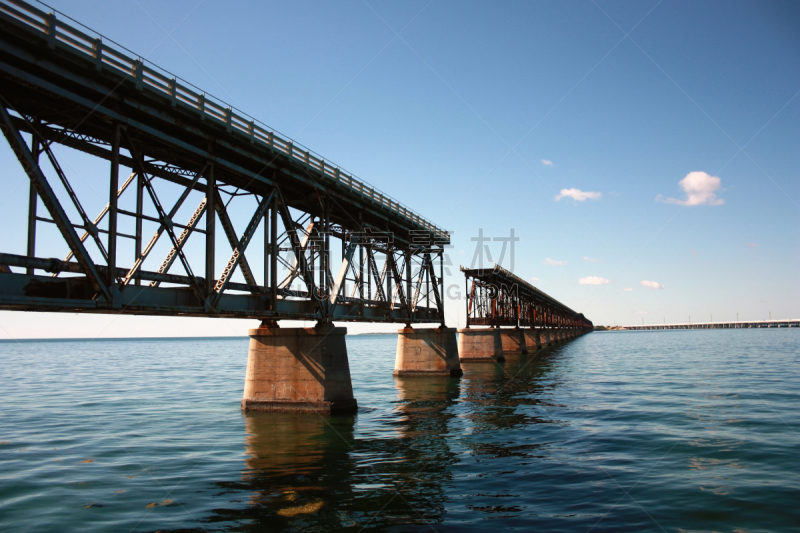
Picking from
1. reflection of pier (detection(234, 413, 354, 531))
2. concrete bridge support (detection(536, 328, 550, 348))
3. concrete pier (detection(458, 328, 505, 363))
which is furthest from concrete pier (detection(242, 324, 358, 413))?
concrete bridge support (detection(536, 328, 550, 348))

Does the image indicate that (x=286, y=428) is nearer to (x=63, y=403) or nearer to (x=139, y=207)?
(x=139, y=207)

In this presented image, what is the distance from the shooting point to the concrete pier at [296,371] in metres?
24.5

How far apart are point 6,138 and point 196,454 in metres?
11.7

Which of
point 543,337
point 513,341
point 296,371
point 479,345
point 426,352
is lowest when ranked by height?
point 543,337

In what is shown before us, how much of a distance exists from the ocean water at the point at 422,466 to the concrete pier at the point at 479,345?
32.3 metres

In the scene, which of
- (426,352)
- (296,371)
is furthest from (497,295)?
(296,371)

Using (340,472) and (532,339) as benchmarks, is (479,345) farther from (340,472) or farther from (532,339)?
(340,472)

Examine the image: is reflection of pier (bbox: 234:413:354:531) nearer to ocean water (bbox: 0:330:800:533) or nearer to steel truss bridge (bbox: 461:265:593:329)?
ocean water (bbox: 0:330:800:533)

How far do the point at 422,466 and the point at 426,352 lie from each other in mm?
30031

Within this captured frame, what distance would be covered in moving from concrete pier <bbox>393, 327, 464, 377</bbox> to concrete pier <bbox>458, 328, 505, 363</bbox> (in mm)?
17646

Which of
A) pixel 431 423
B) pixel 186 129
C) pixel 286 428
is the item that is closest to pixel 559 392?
pixel 431 423

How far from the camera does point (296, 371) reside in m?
24.8

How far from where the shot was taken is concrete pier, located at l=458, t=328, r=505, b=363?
6419cm

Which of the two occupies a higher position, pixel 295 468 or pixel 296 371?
pixel 296 371
